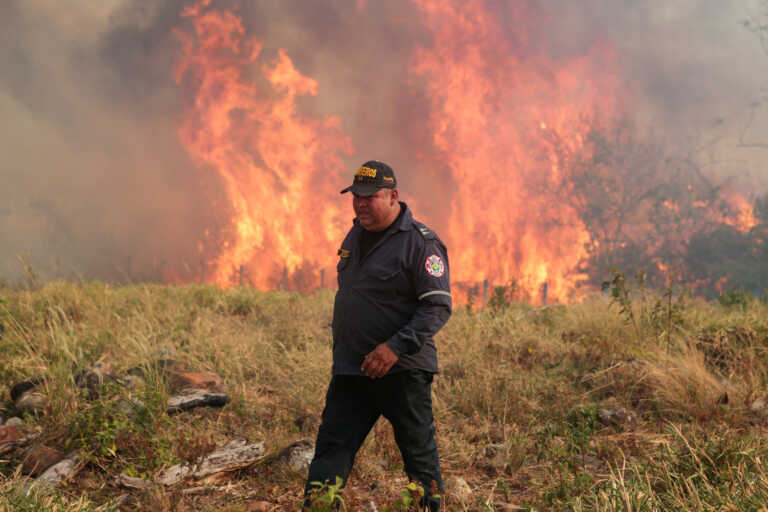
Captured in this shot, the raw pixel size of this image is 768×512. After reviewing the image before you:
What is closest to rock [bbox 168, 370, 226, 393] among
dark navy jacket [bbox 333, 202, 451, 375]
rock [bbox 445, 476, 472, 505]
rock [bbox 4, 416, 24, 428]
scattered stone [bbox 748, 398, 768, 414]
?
rock [bbox 4, 416, 24, 428]

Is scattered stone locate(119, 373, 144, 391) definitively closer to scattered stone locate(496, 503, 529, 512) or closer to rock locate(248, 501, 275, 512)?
rock locate(248, 501, 275, 512)

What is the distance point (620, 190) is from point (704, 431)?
27605 millimetres

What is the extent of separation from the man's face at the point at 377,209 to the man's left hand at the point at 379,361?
677 millimetres

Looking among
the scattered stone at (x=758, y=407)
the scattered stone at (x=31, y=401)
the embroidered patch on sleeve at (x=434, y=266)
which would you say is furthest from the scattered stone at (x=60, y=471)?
the scattered stone at (x=758, y=407)

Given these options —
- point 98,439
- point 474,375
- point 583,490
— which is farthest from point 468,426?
point 98,439

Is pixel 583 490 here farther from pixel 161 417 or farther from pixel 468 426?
pixel 161 417

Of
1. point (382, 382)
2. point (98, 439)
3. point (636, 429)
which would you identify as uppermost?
point (382, 382)

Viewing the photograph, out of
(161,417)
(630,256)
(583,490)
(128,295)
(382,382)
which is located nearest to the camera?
(382,382)

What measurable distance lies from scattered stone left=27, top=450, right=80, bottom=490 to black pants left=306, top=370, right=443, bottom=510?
198 centimetres

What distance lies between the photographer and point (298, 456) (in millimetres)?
4289

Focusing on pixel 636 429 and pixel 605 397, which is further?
pixel 605 397

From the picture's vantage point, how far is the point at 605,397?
6191 millimetres

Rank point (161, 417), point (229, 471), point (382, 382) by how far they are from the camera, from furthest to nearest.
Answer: point (161, 417)
point (229, 471)
point (382, 382)

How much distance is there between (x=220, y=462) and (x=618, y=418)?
11.8 feet
